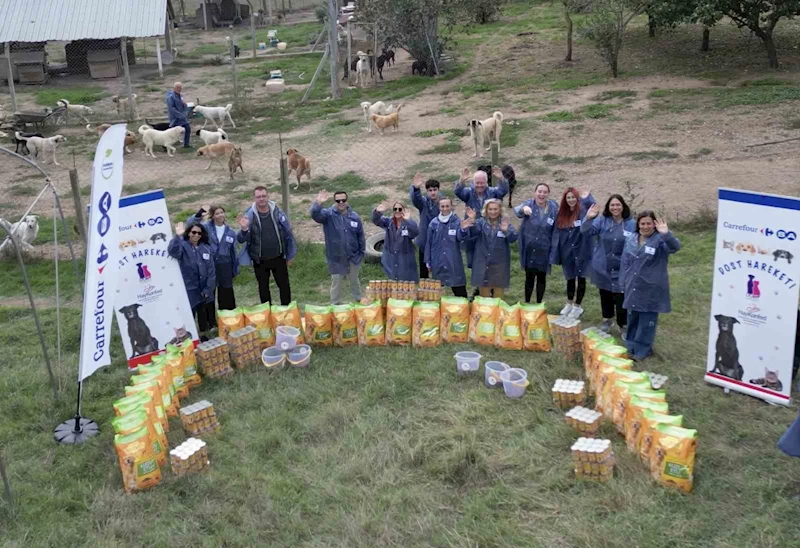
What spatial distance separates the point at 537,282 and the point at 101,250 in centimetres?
487

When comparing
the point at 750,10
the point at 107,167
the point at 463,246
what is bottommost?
the point at 463,246

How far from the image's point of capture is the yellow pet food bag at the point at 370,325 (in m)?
8.59

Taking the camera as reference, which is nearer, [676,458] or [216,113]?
[676,458]

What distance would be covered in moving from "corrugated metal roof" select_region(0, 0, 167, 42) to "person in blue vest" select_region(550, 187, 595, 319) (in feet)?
62.7

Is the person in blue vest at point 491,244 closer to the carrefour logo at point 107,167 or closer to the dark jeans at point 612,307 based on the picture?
the dark jeans at point 612,307

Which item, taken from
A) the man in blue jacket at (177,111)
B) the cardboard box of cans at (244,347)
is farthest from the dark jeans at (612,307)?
the man in blue jacket at (177,111)

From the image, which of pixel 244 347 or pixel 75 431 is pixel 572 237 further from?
pixel 75 431

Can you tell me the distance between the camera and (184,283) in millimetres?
8516

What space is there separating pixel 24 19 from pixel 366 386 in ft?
72.9

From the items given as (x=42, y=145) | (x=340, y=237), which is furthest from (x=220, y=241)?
(x=42, y=145)

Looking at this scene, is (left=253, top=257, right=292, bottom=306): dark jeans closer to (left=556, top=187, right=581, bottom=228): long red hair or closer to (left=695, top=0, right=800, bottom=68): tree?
(left=556, top=187, right=581, bottom=228): long red hair

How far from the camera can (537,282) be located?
919 cm

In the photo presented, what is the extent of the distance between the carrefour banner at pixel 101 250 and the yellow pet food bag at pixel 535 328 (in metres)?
4.11

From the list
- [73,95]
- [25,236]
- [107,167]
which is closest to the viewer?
[107,167]
